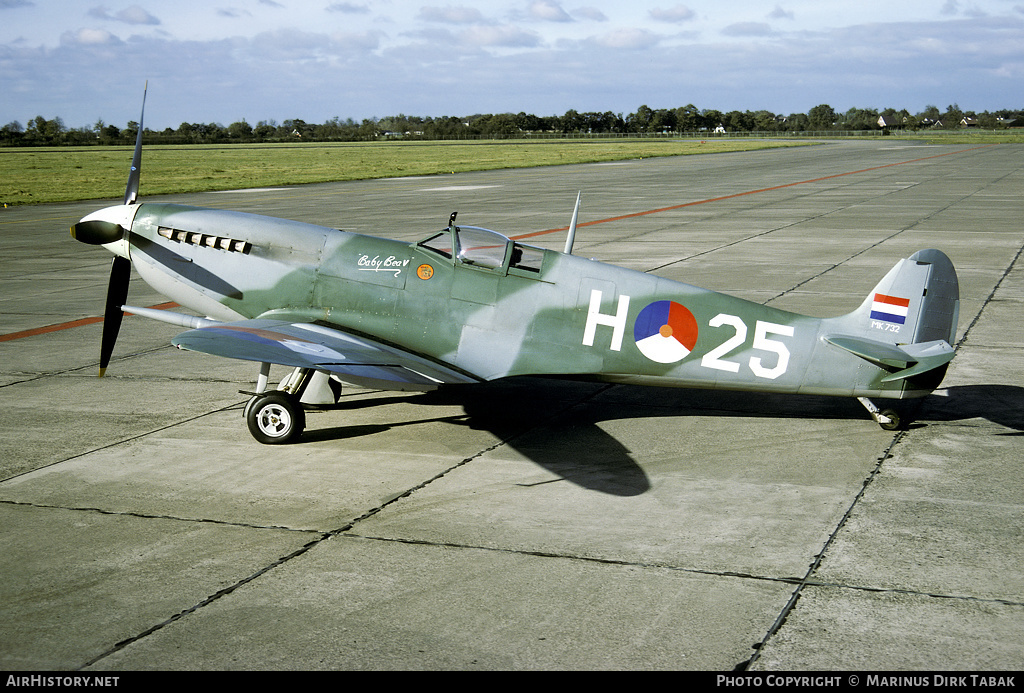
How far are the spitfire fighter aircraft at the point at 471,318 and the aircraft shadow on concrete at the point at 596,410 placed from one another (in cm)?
61

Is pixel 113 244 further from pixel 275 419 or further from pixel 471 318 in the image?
pixel 471 318

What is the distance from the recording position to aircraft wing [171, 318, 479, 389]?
8.04m

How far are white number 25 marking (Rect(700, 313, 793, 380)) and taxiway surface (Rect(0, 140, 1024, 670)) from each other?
0.77 m

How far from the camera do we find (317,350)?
28.0 feet

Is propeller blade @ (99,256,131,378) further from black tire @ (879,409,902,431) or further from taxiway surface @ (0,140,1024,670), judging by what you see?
black tire @ (879,409,902,431)

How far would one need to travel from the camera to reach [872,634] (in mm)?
5270

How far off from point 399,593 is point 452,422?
397 centimetres

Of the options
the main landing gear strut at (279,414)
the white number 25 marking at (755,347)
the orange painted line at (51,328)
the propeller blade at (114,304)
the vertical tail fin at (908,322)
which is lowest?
the orange painted line at (51,328)

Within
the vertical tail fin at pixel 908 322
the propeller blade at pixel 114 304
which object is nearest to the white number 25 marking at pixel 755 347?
the vertical tail fin at pixel 908 322

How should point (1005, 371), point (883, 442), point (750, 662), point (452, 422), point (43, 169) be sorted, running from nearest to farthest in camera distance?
1. point (750, 662)
2. point (883, 442)
3. point (452, 422)
4. point (1005, 371)
5. point (43, 169)

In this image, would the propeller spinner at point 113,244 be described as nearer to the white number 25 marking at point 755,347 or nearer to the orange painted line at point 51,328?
the orange painted line at point 51,328

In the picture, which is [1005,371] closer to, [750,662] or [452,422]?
[452,422]

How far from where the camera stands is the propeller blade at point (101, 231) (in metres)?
10.4

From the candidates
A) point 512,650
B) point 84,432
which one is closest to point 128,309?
point 84,432
